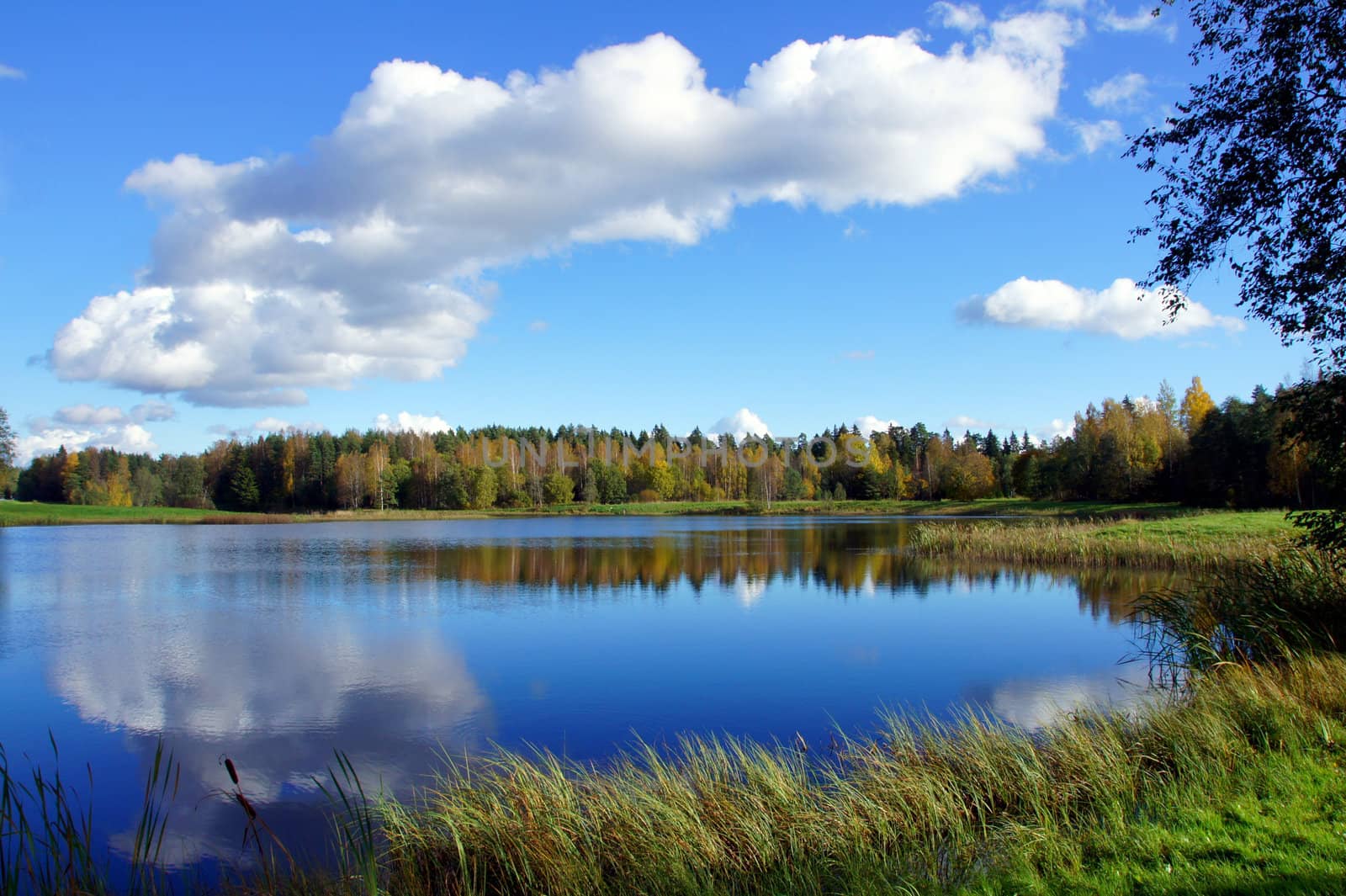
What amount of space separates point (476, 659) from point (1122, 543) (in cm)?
2379

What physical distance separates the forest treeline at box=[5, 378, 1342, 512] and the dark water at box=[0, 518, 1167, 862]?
4621cm

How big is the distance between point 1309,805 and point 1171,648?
329 inches

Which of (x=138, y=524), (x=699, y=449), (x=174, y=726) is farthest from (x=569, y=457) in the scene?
(x=174, y=726)

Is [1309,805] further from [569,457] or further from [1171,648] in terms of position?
[569,457]

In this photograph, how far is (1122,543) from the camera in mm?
28203

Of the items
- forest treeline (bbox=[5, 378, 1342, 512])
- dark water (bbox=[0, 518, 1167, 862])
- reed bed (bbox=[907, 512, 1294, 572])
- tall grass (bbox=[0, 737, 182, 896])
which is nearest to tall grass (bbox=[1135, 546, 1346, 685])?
dark water (bbox=[0, 518, 1167, 862])

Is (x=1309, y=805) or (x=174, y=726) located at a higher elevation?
(x=1309, y=805)

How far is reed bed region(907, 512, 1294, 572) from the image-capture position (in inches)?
977

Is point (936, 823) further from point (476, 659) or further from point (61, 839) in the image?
point (476, 659)

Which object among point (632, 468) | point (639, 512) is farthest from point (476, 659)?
point (632, 468)

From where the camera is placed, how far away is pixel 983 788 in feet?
23.3

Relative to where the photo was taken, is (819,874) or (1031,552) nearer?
(819,874)

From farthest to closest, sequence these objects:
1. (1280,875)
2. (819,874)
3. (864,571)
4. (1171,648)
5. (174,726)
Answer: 1. (864,571)
2. (1171,648)
3. (174,726)
4. (819,874)
5. (1280,875)

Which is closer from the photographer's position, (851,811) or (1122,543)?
(851,811)
